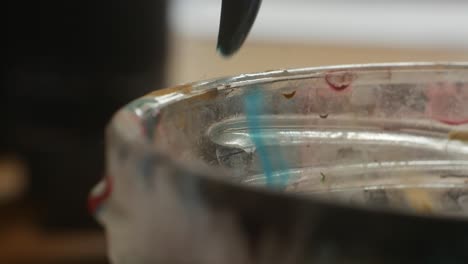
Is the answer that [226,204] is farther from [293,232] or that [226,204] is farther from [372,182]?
[372,182]

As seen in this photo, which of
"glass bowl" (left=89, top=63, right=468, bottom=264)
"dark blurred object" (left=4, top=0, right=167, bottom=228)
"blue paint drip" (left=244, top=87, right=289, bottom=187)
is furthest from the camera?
"dark blurred object" (left=4, top=0, right=167, bottom=228)

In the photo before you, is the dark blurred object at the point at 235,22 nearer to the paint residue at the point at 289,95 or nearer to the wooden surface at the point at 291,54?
the paint residue at the point at 289,95

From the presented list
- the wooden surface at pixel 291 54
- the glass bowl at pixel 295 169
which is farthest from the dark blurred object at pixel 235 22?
the wooden surface at pixel 291 54

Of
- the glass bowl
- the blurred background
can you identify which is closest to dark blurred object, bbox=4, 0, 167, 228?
the blurred background

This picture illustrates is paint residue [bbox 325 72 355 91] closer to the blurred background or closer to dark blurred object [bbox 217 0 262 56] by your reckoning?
dark blurred object [bbox 217 0 262 56]

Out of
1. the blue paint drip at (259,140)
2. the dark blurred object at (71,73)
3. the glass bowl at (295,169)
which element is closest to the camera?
the glass bowl at (295,169)

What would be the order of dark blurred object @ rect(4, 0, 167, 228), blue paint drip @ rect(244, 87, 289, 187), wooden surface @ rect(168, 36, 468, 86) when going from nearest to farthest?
blue paint drip @ rect(244, 87, 289, 187)
dark blurred object @ rect(4, 0, 167, 228)
wooden surface @ rect(168, 36, 468, 86)

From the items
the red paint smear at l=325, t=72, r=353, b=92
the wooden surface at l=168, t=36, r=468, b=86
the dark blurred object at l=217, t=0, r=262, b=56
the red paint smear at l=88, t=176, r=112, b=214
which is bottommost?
the red paint smear at l=88, t=176, r=112, b=214

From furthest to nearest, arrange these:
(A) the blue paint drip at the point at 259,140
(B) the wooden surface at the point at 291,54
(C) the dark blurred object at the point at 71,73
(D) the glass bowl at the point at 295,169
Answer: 1. (B) the wooden surface at the point at 291,54
2. (C) the dark blurred object at the point at 71,73
3. (A) the blue paint drip at the point at 259,140
4. (D) the glass bowl at the point at 295,169
